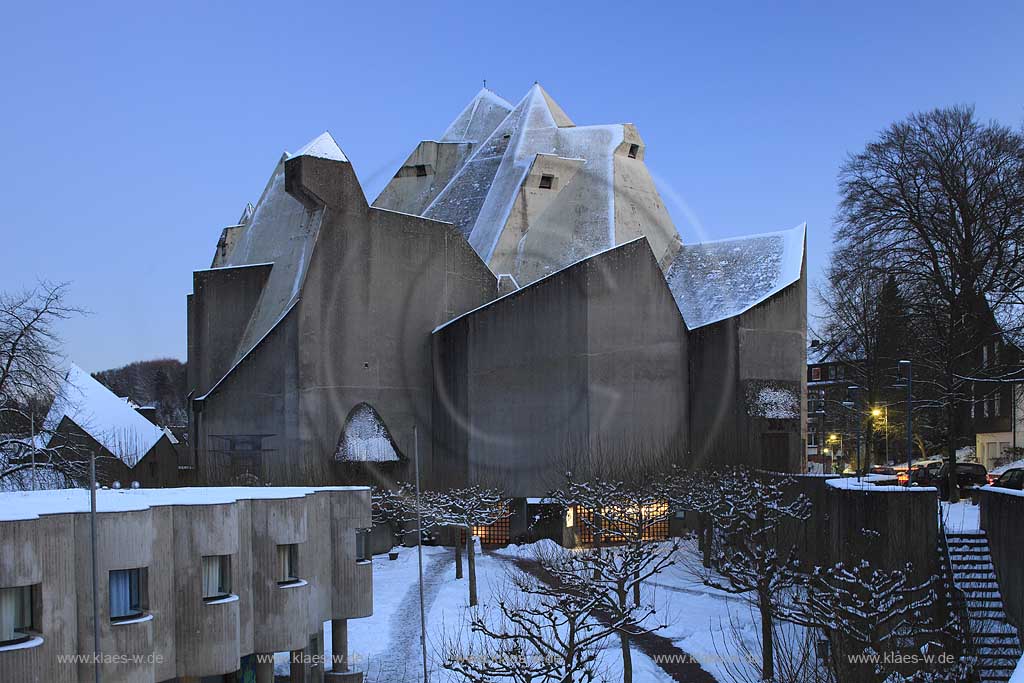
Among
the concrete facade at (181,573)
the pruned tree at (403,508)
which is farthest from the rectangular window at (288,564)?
the pruned tree at (403,508)

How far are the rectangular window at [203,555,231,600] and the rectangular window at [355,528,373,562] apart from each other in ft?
19.4

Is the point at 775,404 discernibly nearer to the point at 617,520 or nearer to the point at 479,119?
the point at 617,520

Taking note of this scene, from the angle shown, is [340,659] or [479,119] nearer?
[340,659]

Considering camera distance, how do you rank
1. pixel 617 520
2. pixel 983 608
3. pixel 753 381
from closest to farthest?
pixel 983 608 → pixel 617 520 → pixel 753 381

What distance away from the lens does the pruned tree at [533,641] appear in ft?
62.4

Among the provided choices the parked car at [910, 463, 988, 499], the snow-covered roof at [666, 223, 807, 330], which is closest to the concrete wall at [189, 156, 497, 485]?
the snow-covered roof at [666, 223, 807, 330]

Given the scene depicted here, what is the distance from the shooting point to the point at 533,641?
18500mm

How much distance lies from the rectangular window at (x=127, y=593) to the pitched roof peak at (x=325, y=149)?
30.2m

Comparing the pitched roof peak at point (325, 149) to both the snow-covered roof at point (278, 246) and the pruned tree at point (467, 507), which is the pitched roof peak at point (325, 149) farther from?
the pruned tree at point (467, 507)

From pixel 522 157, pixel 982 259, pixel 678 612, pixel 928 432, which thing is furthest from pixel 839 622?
pixel 928 432

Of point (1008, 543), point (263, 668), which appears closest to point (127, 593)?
point (263, 668)

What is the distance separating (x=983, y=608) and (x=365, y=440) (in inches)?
1103

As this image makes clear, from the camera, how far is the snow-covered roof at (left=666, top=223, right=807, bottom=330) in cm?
4922

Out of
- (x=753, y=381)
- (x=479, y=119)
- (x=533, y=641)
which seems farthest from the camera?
(x=479, y=119)
